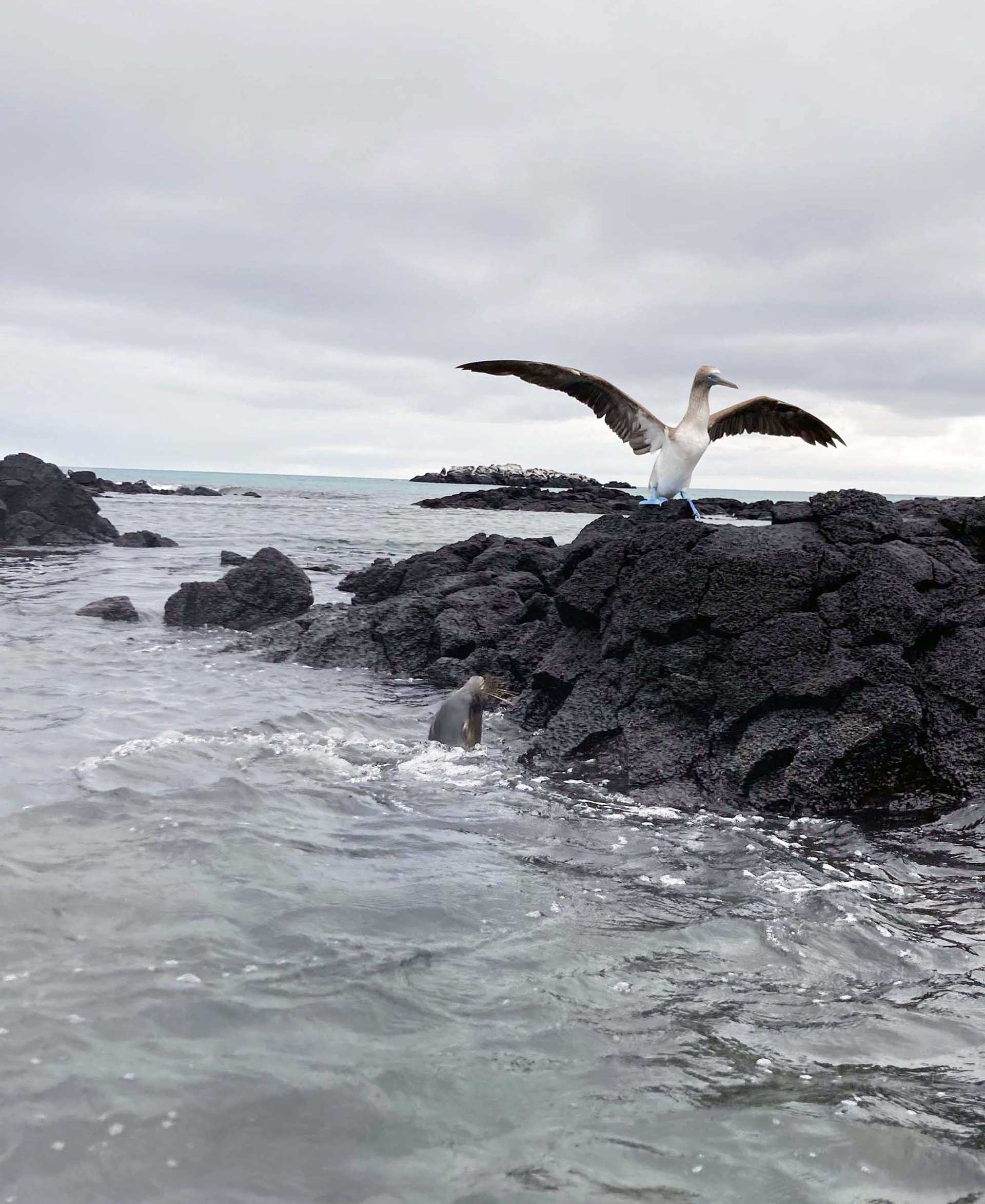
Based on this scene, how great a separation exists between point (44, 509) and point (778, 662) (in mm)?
28892

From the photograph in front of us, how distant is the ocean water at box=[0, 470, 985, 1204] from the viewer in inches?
132

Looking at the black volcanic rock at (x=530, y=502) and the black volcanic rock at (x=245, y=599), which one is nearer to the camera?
the black volcanic rock at (x=245, y=599)

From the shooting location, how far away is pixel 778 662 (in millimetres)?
7879

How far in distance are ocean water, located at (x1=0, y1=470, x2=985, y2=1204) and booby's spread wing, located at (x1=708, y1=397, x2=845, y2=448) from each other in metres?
4.20

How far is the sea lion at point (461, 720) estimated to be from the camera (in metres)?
9.04

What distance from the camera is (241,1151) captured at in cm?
335

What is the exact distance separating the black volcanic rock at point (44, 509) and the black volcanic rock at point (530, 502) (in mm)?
29292

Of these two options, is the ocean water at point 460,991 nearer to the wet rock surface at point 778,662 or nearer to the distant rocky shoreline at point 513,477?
the wet rock surface at point 778,662

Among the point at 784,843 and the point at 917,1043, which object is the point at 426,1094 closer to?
the point at 917,1043

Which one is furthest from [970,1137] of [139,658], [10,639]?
[10,639]

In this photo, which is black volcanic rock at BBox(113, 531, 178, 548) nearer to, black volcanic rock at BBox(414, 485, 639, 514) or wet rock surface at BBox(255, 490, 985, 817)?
wet rock surface at BBox(255, 490, 985, 817)

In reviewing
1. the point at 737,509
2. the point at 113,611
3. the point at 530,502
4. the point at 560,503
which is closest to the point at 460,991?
the point at 113,611

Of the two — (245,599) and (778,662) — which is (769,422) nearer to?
(778,662)

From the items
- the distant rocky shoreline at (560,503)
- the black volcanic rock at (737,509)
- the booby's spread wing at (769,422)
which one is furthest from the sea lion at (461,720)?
the black volcanic rock at (737,509)
